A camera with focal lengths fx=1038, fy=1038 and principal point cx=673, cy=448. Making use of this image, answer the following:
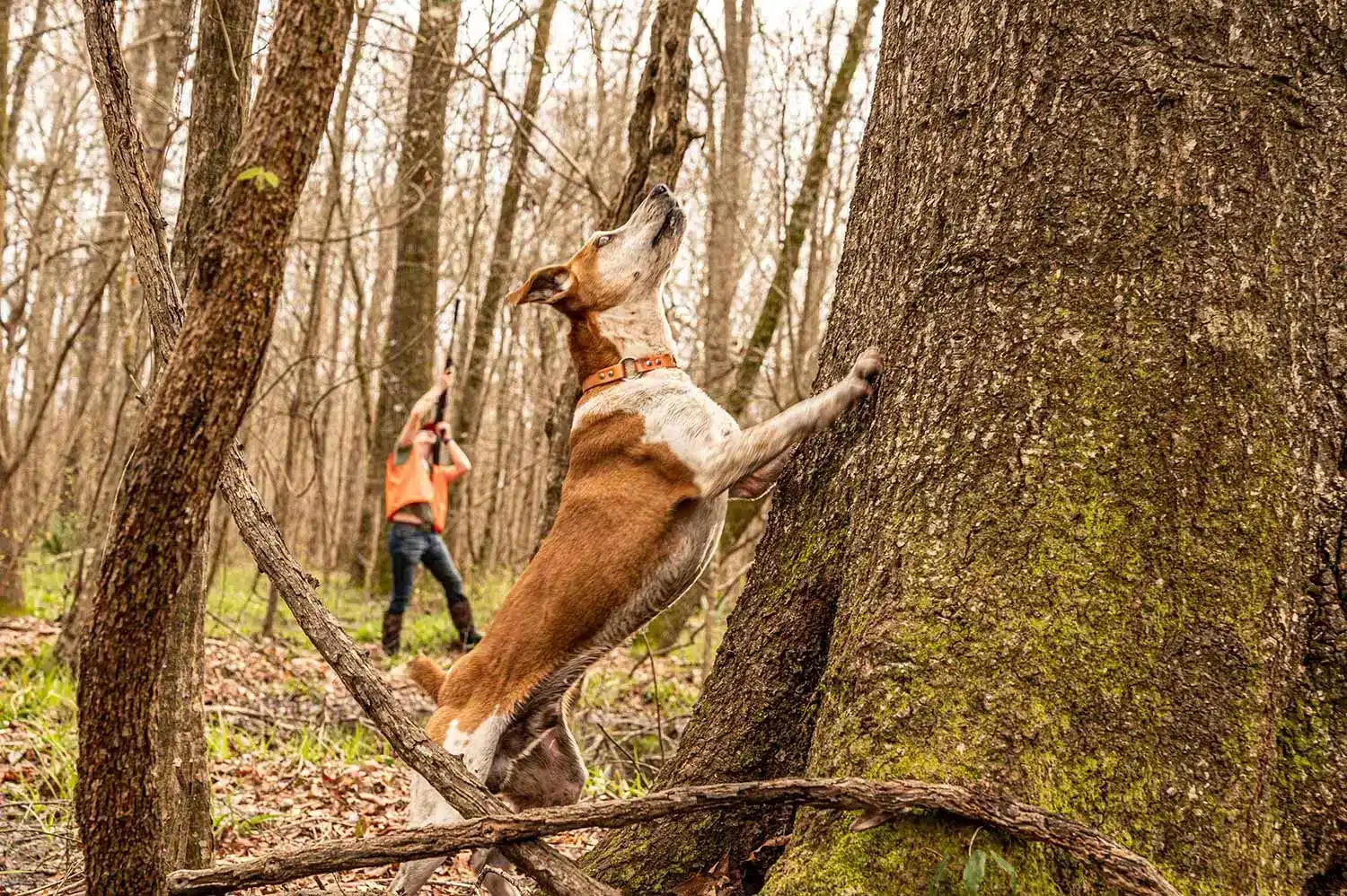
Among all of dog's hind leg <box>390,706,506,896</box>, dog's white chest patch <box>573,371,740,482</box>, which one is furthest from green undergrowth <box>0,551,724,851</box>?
dog's white chest patch <box>573,371,740,482</box>

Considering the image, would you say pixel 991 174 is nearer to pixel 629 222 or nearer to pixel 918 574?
pixel 918 574

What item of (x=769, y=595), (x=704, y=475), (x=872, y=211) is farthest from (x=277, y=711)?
(x=872, y=211)

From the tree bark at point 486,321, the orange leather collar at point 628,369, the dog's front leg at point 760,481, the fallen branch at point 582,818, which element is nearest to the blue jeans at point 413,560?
the tree bark at point 486,321

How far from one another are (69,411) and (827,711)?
2674 cm

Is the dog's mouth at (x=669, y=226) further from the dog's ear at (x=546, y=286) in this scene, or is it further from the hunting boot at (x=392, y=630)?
the hunting boot at (x=392, y=630)

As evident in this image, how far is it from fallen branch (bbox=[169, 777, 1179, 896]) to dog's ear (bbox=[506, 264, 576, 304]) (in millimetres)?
→ 2593

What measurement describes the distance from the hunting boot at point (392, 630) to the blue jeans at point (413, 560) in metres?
0.09

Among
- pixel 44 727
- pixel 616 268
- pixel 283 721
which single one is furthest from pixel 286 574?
pixel 283 721

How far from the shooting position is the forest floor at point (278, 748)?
4.54 meters

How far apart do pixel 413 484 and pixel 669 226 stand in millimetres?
6699

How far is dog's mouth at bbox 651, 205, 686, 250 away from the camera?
15.1 feet

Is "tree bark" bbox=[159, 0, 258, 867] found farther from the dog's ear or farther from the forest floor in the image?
the dog's ear

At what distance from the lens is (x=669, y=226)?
15.2 feet

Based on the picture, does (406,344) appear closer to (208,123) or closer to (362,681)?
(208,123)
